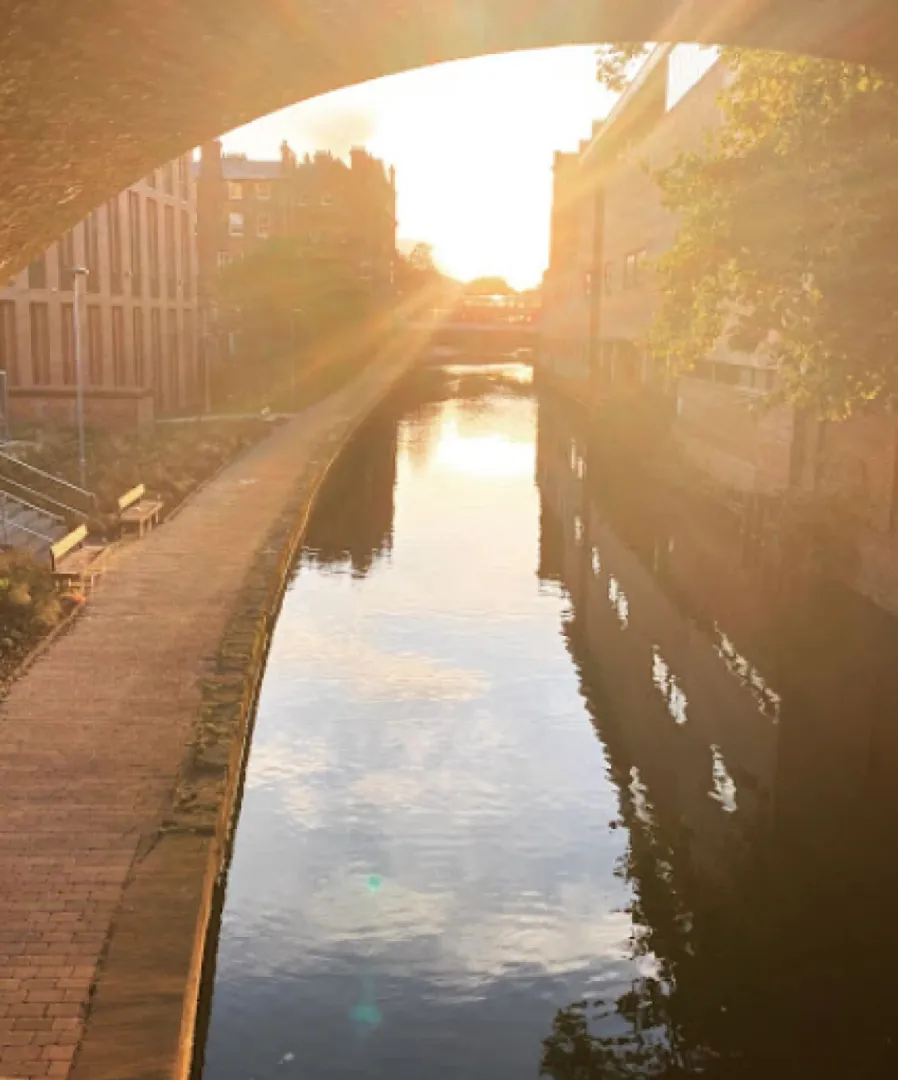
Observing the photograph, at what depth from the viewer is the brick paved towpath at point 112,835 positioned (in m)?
5.76

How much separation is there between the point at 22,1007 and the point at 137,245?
118 feet

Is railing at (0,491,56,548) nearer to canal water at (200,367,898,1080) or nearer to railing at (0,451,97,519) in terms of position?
railing at (0,451,97,519)

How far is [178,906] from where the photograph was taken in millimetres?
6844

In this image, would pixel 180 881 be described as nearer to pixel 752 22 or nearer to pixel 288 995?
pixel 288 995

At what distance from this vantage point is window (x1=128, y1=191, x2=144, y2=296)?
38031 mm

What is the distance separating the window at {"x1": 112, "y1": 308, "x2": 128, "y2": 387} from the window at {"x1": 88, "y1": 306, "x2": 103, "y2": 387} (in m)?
0.96

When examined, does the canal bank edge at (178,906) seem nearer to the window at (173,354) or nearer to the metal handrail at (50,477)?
the metal handrail at (50,477)

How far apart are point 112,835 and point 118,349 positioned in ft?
105

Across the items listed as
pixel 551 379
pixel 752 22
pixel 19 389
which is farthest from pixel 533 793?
pixel 551 379

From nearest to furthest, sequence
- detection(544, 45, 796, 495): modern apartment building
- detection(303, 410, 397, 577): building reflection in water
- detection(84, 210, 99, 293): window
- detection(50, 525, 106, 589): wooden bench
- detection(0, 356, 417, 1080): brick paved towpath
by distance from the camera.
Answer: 1. detection(0, 356, 417, 1080): brick paved towpath
2. detection(50, 525, 106, 589): wooden bench
3. detection(303, 410, 397, 577): building reflection in water
4. detection(544, 45, 796, 495): modern apartment building
5. detection(84, 210, 99, 293): window

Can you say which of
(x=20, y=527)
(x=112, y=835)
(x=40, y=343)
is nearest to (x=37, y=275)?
(x=40, y=343)

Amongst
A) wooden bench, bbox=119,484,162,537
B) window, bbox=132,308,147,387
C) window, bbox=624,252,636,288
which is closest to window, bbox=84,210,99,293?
window, bbox=132,308,147,387

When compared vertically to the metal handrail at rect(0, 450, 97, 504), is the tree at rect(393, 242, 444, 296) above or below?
above

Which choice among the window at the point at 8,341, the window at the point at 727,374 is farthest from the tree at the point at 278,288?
the window at the point at 727,374
